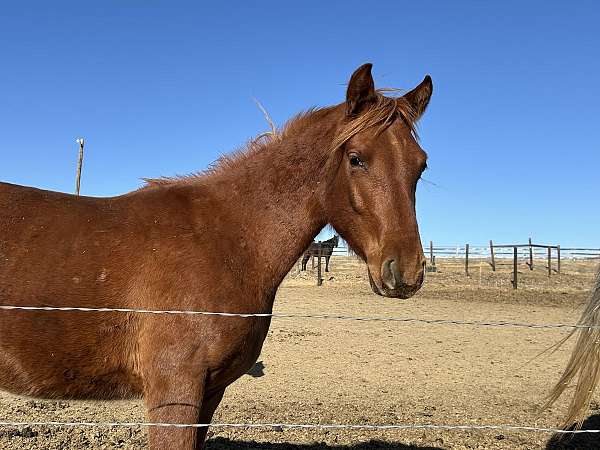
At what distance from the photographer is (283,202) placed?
3.41 meters

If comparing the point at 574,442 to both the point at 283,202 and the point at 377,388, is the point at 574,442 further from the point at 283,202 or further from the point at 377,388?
the point at 283,202

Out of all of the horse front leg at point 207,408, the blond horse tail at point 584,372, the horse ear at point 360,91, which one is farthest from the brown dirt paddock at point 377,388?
the horse ear at point 360,91

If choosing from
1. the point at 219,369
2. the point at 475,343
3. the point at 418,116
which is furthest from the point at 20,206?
the point at 475,343

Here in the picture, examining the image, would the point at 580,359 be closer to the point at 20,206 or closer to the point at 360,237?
the point at 360,237

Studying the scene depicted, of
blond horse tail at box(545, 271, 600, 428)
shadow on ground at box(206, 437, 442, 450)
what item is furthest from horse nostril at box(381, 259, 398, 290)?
shadow on ground at box(206, 437, 442, 450)

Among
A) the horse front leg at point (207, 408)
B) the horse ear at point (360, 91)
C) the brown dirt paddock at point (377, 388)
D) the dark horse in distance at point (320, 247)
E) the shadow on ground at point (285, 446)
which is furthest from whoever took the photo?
the brown dirt paddock at point (377, 388)

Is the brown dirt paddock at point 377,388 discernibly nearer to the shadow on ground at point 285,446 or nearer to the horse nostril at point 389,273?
the shadow on ground at point 285,446

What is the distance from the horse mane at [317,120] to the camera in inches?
122

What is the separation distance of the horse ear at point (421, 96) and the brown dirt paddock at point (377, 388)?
63.4 inches

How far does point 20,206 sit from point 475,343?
1034 cm

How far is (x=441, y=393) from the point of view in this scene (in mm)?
7539

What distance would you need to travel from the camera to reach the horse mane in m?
3.11

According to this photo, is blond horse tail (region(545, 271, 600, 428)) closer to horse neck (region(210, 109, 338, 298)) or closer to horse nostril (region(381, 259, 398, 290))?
horse nostril (region(381, 259, 398, 290))

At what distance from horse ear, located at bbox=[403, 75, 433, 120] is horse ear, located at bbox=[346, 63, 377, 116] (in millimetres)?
346
